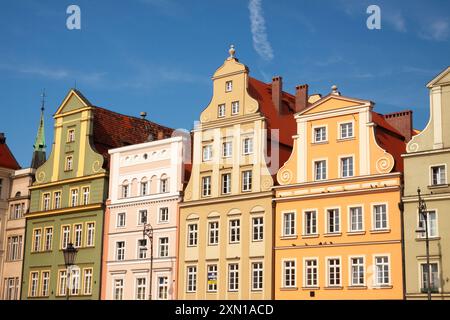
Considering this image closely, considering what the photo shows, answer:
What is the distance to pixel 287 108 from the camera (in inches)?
1950

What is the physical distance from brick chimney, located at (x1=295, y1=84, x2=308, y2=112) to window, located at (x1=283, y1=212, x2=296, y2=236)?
963 cm

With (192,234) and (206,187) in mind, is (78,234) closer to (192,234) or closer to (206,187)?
(192,234)

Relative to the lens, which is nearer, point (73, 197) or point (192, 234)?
point (192, 234)

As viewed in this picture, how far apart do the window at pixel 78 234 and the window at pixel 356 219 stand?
2069cm

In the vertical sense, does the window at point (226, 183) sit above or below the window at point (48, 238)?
above

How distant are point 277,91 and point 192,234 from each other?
10.8m

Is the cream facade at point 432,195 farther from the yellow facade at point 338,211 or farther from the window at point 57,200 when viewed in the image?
the window at point 57,200

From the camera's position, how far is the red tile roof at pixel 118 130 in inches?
2154

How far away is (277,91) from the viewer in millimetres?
48625

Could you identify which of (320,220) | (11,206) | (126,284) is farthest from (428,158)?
(11,206)

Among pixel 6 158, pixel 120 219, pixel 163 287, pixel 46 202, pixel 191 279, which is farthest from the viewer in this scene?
pixel 6 158

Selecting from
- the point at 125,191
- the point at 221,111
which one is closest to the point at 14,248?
the point at 125,191

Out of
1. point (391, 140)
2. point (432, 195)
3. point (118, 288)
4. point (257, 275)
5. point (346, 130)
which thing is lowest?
point (118, 288)

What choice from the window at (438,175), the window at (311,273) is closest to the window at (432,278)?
the window at (438,175)
